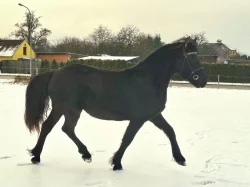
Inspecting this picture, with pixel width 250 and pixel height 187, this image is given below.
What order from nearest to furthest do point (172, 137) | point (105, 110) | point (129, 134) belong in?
point (129, 134) → point (105, 110) → point (172, 137)

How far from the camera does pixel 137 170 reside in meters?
4.62

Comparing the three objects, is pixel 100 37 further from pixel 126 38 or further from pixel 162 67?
pixel 162 67

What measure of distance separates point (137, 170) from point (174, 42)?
1.87 metres

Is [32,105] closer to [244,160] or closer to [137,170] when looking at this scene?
[137,170]

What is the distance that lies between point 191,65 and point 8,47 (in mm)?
58735

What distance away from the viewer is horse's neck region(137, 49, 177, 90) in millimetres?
4652

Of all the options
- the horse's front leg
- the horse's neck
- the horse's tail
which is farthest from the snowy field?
the horse's neck

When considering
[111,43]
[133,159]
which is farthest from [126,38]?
[133,159]

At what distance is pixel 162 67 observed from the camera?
184 inches

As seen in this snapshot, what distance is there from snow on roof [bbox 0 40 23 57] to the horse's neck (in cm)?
5639

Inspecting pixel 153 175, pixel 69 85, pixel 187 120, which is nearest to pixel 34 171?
pixel 69 85

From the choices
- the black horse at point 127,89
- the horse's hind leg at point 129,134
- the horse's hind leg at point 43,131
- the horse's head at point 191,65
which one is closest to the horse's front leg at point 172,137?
the black horse at point 127,89

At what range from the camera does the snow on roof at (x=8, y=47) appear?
5762 centimetres

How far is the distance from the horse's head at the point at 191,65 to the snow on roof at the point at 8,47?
186 ft
